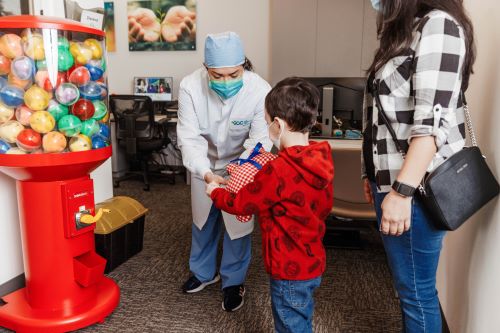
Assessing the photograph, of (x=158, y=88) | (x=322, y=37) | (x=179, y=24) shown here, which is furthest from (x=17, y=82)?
(x=179, y=24)

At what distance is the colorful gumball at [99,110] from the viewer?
1724 millimetres

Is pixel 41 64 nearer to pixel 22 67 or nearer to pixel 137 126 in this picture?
pixel 22 67

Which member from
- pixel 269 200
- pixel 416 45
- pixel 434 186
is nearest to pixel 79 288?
pixel 269 200

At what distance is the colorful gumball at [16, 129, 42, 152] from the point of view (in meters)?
1.53

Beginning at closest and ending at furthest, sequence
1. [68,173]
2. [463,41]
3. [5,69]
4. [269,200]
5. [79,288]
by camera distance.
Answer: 1. [463,41]
2. [269,200]
3. [5,69]
4. [68,173]
5. [79,288]

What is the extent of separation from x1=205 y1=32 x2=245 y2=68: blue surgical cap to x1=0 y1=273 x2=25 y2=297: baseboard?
140 centimetres

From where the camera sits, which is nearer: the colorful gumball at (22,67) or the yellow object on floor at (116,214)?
the colorful gumball at (22,67)

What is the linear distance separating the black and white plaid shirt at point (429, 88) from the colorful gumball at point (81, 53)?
1157mm

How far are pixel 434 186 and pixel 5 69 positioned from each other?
149 cm

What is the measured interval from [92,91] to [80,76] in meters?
0.08

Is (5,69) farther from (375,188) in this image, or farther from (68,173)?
(375,188)

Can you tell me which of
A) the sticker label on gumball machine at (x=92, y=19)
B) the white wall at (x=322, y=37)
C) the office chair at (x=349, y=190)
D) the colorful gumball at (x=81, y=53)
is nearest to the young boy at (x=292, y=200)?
the colorful gumball at (x=81, y=53)

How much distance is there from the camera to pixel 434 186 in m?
1.00

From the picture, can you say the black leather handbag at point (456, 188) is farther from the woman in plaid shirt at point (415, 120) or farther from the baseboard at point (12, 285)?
the baseboard at point (12, 285)
